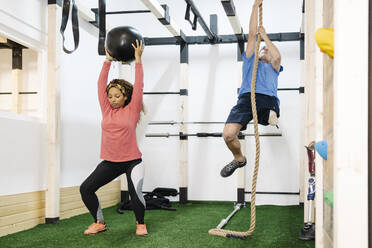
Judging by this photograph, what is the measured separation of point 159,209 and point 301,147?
1786mm

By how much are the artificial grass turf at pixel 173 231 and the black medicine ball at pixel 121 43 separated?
1.30 m

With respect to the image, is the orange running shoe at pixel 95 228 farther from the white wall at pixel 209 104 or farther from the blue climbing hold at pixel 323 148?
the blue climbing hold at pixel 323 148

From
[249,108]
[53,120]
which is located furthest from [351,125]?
[53,120]

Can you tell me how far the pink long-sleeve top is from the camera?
3.39m

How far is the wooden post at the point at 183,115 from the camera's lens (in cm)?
559

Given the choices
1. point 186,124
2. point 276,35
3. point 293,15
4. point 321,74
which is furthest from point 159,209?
point 321,74

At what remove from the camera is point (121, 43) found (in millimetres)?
3283

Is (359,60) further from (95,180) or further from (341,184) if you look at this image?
(95,180)

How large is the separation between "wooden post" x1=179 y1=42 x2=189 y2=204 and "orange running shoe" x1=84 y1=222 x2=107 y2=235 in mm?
2171

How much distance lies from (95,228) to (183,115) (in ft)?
8.03

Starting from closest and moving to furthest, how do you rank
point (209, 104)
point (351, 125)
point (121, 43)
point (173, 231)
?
1. point (351, 125)
2. point (121, 43)
3. point (173, 231)
4. point (209, 104)

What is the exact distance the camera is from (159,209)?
4977mm

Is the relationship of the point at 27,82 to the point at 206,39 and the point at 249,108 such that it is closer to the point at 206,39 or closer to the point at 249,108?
the point at 249,108

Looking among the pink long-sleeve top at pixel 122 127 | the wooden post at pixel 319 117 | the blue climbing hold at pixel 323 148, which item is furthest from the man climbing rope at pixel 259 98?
the blue climbing hold at pixel 323 148
